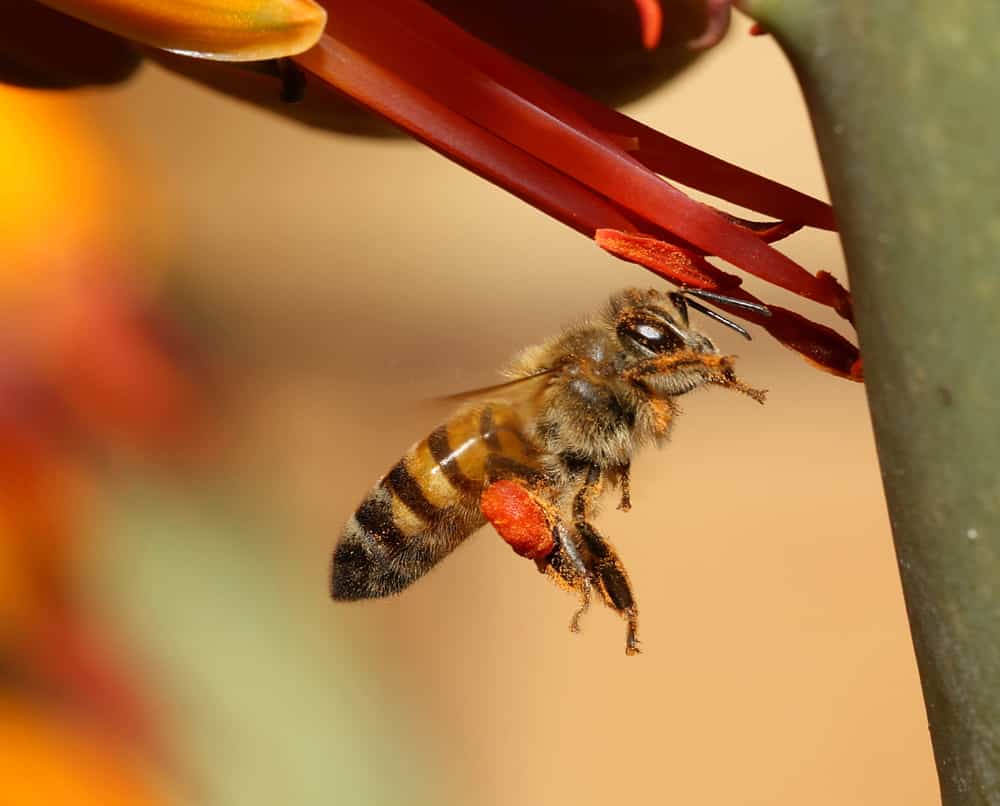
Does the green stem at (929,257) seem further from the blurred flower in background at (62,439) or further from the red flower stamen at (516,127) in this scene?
the blurred flower in background at (62,439)

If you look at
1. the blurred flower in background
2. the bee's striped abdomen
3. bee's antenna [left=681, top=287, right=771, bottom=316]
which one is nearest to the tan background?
the blurred flower in background

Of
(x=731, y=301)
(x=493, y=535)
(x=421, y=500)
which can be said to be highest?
(x=731, y=301)

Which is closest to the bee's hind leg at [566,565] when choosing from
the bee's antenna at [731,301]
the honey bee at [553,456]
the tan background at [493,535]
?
the honey bee at [553,456]

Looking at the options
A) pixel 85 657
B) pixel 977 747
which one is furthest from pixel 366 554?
pixel 85 657

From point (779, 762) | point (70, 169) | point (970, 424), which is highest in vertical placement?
point (970, 424)

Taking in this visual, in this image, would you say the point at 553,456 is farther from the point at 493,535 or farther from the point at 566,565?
the point at 493,535

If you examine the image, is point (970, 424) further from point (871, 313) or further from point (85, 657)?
point (85, 657)

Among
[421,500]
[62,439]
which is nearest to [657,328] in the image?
[421,500]
